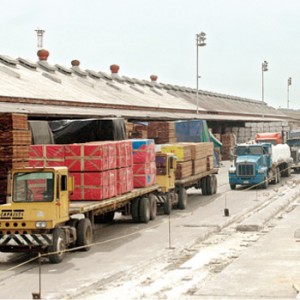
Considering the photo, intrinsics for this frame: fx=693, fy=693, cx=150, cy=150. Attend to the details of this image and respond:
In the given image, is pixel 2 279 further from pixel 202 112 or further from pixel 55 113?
pixel 202 112

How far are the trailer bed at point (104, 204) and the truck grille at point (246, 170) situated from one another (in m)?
15.5

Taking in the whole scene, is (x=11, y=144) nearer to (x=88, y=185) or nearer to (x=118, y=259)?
(x=88, y=185)

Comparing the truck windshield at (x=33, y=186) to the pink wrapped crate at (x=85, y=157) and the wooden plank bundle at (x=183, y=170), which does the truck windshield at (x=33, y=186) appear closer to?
the pink wrapped crate at (x=85, y=157)

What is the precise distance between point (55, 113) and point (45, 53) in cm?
3083

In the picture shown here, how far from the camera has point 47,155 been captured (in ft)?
75.9

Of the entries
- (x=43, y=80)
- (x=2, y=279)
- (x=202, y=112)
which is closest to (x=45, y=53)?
(x=43, y=80)

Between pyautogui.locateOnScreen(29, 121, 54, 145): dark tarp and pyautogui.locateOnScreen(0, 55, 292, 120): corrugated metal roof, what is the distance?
616 centimetres

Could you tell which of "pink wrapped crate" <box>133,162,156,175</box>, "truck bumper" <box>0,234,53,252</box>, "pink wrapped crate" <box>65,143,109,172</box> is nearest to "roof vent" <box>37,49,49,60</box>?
"pink wrapped crate" <box>133,162,156,175</box>

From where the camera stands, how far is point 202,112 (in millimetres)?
81938

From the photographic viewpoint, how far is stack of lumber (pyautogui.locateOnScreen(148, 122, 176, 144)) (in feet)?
126

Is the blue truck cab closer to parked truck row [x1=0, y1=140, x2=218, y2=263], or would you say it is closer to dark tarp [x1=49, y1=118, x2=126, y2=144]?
dark tarp [x1=49, y1=118, x2=126, y2=144]

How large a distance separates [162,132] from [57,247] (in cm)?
1959

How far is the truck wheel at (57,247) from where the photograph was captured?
19.4 metres

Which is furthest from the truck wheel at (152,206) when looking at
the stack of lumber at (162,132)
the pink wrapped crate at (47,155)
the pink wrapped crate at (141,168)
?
the stack of lumber at (162,132)
